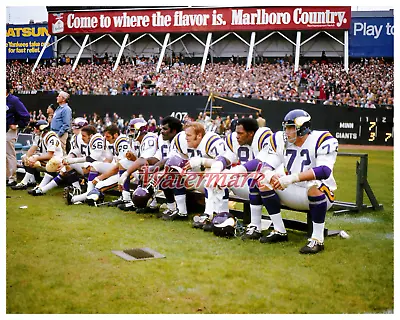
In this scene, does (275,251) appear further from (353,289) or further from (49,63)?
(49,63)

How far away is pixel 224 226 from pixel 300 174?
3.25ft

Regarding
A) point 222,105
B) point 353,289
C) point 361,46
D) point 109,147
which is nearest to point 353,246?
point 353,289

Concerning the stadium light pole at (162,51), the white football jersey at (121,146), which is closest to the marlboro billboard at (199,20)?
the stadium light pole at (162,51)

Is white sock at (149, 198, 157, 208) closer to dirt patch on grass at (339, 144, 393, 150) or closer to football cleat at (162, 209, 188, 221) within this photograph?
football cleat at (162, 209, 188, 221)

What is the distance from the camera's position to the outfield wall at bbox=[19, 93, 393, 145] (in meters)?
5.94

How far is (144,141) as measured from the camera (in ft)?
19.1

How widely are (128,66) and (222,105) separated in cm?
748

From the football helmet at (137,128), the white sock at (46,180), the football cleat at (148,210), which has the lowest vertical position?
the football cleat at (148,210)

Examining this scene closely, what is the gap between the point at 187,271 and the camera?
3.56 metres

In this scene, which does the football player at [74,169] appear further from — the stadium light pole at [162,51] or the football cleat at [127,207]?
the stadium light pole at [162,51]

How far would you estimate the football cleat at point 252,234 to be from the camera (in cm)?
447

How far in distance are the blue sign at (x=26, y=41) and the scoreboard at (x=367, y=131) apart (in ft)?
12.5

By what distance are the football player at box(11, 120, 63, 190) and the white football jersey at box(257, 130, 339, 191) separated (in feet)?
12.4
